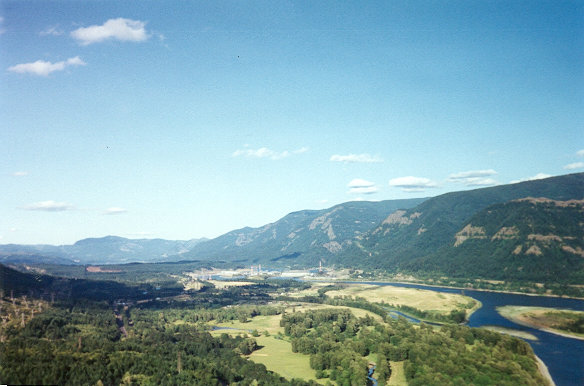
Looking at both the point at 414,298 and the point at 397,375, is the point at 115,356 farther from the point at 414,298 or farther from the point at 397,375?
the point at 414,298

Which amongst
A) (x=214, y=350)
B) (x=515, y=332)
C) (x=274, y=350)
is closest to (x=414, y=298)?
(x=515, y=332)

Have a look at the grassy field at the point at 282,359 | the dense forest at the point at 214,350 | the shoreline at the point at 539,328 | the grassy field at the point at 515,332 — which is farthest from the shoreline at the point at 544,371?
the grassy field at the point at 282,359

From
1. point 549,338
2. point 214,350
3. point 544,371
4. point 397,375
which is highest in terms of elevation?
point 214,350

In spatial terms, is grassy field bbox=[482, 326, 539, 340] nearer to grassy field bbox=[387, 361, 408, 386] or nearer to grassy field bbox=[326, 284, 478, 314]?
grassy field bbox=[326, 284, 478, 314]

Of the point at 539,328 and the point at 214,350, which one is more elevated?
the point at 214,350

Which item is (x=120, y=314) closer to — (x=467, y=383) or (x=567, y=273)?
(x=467, y=383)

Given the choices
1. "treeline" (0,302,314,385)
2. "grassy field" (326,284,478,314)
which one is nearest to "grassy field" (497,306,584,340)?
"grassy field" (326,284,478,314)
